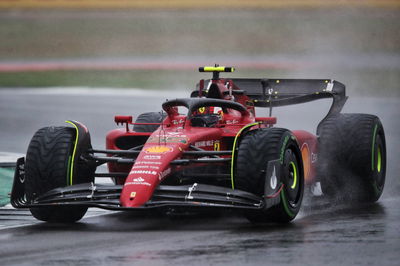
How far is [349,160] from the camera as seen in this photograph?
14023 millimetres

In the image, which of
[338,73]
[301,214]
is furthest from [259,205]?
[338,73]

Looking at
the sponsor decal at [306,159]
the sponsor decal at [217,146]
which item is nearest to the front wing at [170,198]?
the sponsor decal at [217,146]

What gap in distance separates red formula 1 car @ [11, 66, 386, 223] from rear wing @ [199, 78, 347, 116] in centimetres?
98

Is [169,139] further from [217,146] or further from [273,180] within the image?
[273,180]

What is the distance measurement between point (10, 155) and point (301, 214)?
7364mm

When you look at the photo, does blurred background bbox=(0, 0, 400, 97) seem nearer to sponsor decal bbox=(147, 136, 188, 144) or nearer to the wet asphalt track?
the wet asphalt track

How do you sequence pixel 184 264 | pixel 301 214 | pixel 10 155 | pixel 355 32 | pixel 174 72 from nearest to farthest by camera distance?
1. pixel 184 264
2. pixel 301 214
3. pixel 10 155
4. pixel 355 32
5. pixel 174 72

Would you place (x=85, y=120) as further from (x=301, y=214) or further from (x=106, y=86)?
(x=301, y=214)

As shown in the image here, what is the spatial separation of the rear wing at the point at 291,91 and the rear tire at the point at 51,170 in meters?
4.03

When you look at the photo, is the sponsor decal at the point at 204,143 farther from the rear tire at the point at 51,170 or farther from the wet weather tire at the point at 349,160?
the wet weather tire at the point at 349,160

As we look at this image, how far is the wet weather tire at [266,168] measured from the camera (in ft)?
37.4

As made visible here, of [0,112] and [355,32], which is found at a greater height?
[355,32]

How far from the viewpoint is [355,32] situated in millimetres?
31172

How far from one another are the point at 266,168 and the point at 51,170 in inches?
95.6
